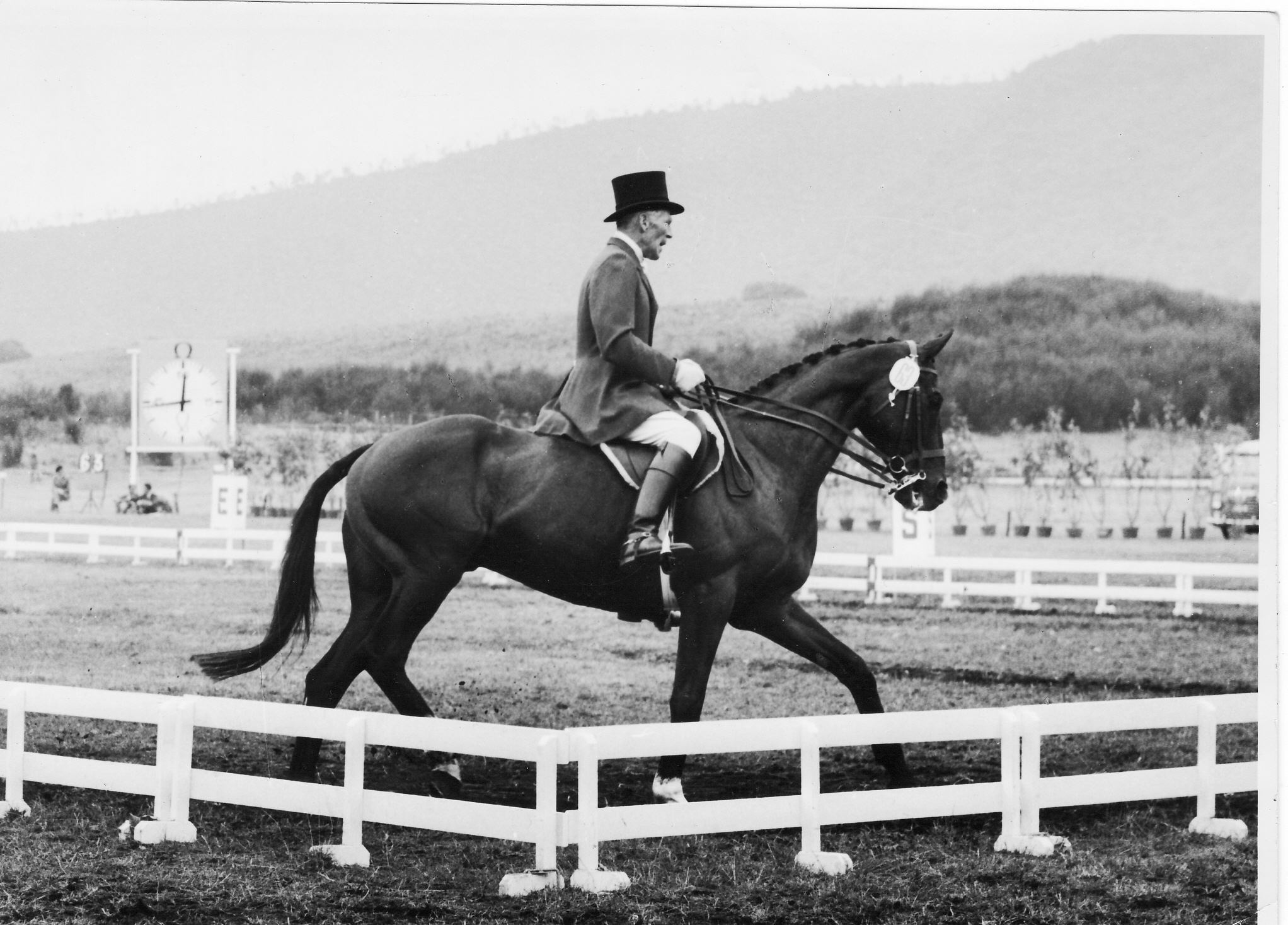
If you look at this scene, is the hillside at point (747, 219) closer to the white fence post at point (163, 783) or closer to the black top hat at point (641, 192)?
the black top hat at point (641, 192)

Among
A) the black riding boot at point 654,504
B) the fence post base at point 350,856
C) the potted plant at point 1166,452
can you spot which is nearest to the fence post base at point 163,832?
the fence post base at point 350,856

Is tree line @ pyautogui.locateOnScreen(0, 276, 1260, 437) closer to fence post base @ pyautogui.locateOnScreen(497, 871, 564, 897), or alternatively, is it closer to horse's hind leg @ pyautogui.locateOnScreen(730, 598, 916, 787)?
horse's hind leg @ pyautogui.locateOnScreen(730, 598, 916, 787)

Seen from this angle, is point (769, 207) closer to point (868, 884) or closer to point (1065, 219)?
point (1065, 219)

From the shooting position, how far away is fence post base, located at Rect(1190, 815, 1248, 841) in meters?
5.38

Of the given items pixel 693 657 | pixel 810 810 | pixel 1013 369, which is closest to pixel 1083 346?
pixel 1013 369

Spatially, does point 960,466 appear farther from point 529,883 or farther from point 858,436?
point 529,883

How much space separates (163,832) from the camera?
4.90m

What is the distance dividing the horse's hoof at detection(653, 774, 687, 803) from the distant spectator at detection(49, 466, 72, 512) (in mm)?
8317

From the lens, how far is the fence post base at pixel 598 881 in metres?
4.20

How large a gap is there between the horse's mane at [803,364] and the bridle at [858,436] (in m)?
0.10

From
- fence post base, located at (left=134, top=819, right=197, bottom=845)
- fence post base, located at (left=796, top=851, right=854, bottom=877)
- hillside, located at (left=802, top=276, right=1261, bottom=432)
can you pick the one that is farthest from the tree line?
fence post base, located at (left=796, top=851, right=854, bottom=877)

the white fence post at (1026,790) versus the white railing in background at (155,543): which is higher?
the white railing in background at (155,543)

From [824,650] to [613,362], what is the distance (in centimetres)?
162

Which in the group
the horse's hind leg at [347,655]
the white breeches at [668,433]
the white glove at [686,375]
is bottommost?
the horse's hind leg at [347,655]
